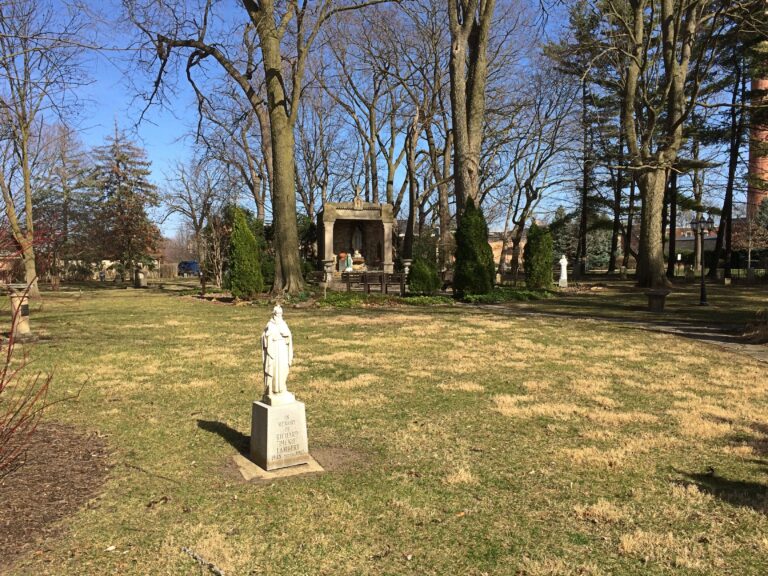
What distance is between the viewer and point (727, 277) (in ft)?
94.7

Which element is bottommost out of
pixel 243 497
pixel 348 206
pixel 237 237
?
pixel 243 497

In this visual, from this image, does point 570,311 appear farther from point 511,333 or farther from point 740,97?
point 740,97

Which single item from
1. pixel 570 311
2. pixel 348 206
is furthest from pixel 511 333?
pixel 348 206

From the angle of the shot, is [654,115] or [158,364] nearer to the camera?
[158,364]

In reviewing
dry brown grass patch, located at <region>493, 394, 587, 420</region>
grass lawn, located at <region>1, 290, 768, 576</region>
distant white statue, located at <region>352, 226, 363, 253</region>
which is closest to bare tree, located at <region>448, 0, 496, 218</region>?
grass lawn, located at <region>1, 290, 768, 576</region>

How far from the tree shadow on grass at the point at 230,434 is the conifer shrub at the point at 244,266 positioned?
13369mm

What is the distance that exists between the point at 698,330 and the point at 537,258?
466 inches

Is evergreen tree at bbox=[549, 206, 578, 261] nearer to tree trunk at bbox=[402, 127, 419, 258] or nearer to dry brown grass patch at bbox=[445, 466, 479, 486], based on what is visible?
tree trunk at bbox=[402, 127, 419, 258]

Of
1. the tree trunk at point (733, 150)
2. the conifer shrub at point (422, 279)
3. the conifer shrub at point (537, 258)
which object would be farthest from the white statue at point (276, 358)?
the tree trunk at point (733, 150)

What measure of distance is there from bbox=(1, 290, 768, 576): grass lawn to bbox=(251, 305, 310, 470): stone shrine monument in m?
0.25

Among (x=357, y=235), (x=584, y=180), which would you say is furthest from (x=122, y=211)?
(x=584, y=180)

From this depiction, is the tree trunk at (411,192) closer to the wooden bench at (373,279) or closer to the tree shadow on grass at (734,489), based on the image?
the wooden bench at (373,279)

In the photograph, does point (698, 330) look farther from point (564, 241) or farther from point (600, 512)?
point (564, 241)

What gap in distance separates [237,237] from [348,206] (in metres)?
9.85
